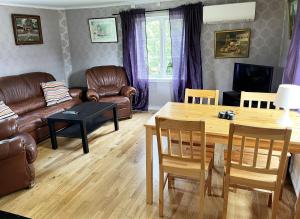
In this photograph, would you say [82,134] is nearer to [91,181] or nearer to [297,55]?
[91,181]

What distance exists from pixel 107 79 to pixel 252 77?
9.40ft

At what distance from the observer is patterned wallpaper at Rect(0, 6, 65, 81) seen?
4336 millimetres

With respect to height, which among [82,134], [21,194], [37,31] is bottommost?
[21,194]

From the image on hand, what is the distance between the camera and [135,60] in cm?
512

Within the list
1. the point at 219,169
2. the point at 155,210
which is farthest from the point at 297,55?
the point at 155,210

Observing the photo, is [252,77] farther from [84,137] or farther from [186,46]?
[84,137]

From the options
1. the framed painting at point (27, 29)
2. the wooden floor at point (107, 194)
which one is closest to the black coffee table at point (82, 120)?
the wooden floor at point (107, 194)

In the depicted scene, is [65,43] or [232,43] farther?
[65,43]

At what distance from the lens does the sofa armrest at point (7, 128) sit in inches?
97.3

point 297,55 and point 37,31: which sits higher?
point 37,31

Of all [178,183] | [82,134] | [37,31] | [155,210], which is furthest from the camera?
[37,31]

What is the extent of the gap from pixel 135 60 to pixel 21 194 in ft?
11.1

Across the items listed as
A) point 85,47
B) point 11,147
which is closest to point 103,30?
point 85,47

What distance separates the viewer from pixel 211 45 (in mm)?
4613
